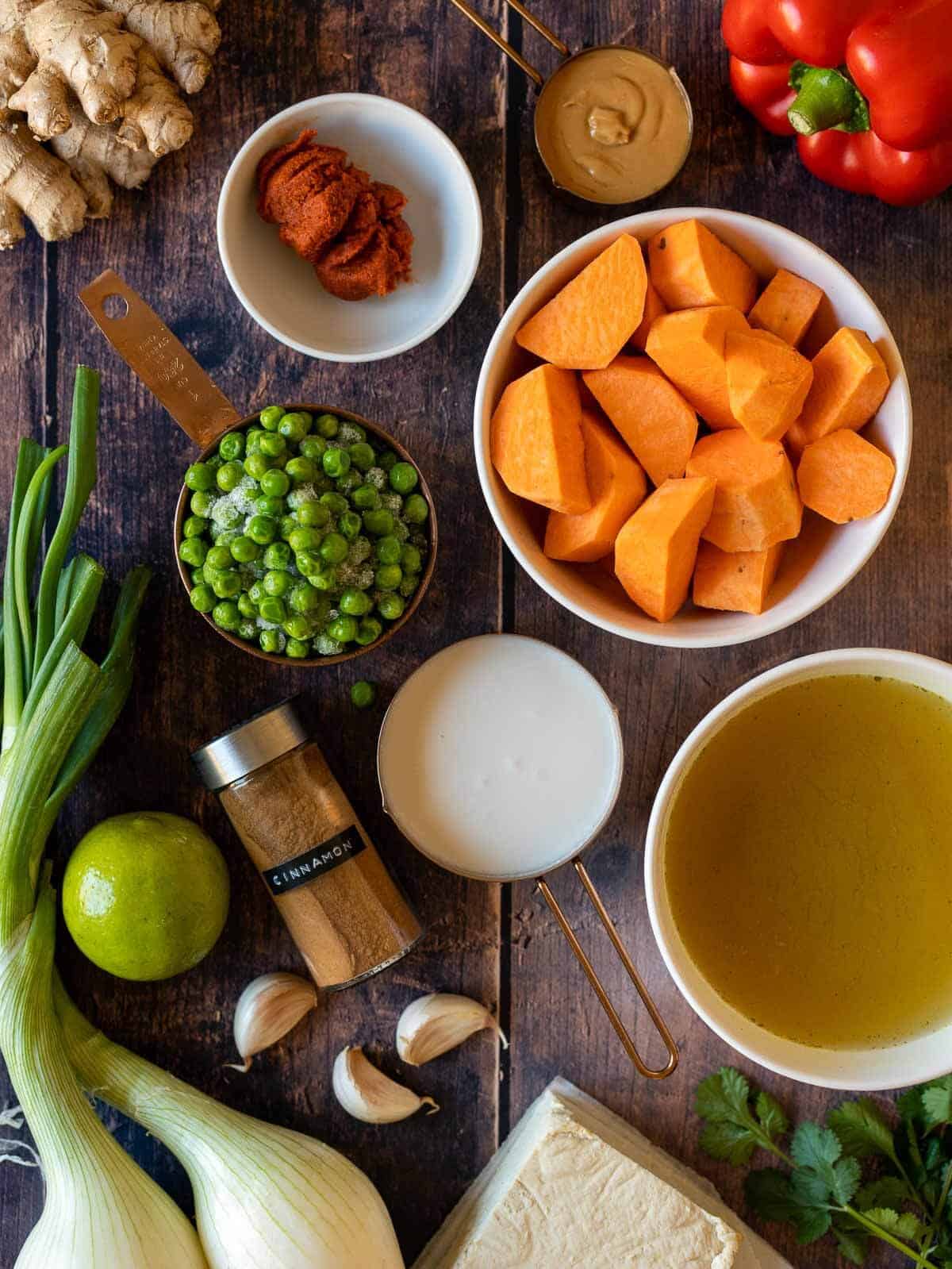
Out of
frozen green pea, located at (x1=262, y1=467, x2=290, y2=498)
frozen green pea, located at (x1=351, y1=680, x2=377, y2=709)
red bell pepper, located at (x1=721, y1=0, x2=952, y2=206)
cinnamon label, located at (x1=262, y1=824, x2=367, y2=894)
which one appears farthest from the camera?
frozen green pea, located at (x1=351, y1=680, x2=377, y2=709)

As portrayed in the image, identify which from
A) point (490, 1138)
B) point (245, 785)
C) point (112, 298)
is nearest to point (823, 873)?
point (490, 1138)

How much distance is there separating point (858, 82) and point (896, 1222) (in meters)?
1.49

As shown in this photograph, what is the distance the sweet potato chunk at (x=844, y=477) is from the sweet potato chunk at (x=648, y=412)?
156 millimetres

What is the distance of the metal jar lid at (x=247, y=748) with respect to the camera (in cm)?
155

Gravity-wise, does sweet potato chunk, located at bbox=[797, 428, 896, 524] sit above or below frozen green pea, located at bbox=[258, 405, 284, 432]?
below

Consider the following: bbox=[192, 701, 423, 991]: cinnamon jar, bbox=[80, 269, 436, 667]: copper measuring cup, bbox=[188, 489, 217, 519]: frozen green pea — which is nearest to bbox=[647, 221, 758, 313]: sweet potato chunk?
bbox=[80, 269, 436, 667]: copper measuring cup

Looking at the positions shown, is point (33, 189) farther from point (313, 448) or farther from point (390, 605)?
point (390, 605)

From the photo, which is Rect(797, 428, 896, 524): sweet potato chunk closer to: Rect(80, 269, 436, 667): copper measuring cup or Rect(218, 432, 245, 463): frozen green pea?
Rect(80, 269, 436, 667): copper measuring cup

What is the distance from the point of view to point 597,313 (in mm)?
1439

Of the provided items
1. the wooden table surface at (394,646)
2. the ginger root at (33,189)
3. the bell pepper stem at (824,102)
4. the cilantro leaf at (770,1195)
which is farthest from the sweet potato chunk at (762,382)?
the cilantro leaf at (770,1195)

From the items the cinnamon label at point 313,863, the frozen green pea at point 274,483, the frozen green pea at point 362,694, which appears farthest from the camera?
the frozen green pea at point 362,694

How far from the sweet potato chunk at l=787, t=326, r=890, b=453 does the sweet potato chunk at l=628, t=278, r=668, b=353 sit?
8.2 inches

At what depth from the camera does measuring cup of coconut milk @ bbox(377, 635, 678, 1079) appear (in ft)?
5.48

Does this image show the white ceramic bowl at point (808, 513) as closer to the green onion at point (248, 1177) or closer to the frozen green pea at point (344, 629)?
the frozen green pea at point (344, 629)
